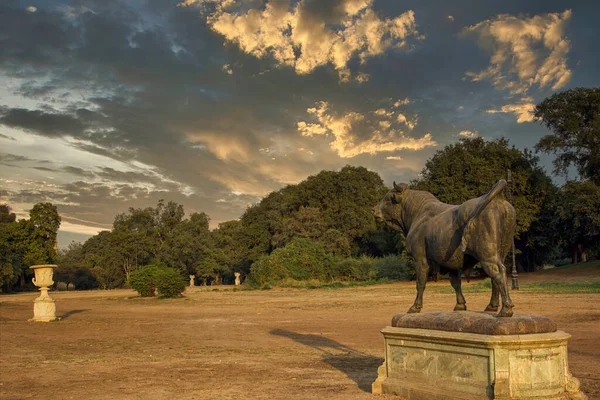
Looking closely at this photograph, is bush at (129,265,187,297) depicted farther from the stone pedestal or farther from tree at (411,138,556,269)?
the stone pedestal

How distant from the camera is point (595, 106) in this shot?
43.6m

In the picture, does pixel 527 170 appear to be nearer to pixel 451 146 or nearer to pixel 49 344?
pixel 451 146

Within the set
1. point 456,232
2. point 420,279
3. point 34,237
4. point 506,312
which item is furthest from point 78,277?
point 506,312

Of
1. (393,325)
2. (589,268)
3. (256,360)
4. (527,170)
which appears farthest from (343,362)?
A: (527,170)

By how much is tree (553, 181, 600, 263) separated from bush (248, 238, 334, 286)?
19.7 meters

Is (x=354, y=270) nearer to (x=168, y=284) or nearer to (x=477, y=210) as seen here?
(x=168, y=284)

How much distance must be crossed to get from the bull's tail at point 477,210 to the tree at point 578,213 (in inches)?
1488

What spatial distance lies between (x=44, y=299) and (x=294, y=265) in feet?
90.7

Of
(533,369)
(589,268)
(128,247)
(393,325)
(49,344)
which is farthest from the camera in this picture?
(128,247)

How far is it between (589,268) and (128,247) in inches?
2333

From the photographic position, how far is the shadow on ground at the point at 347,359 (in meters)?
8.92

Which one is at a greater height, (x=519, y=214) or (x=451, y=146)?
(x=451, y=146)

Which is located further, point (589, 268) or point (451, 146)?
point (451, 146)

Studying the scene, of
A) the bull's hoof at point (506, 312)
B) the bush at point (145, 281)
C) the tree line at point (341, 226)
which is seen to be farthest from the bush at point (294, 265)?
the bull's hoof at point (506, 312)
